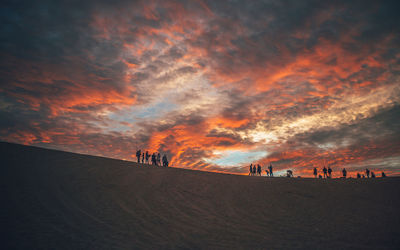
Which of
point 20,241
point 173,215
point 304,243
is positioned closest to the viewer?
point 20,241

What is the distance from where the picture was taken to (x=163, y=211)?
33.8ft

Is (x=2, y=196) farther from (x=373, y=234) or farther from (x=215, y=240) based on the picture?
(x=373, y=234)

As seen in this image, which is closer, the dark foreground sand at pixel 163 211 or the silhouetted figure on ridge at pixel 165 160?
the dark foreground sand at pixel 163 211

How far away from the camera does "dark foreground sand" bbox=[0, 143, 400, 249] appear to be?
7133mm

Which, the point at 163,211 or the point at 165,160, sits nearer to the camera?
the point at 163,211

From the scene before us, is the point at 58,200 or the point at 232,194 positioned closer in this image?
the point at 58,200

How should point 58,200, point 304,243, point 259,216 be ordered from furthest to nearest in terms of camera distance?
point 259,216
point 58,200
point 304,243

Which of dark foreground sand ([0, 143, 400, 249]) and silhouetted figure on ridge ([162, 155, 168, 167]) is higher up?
silhouetted figure on ridge ([162, 155, 168, 167])

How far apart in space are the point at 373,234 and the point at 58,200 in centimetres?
1466

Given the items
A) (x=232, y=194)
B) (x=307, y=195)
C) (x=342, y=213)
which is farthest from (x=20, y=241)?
(x=307, y=195)

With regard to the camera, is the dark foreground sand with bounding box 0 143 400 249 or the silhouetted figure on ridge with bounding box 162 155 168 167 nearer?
the dark foreground sand with bounding box 0 143 400 249

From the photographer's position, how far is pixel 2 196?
8.24 m

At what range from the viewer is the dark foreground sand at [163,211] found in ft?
23.4

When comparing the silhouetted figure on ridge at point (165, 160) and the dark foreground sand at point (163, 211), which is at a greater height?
the silhouetted figure on ridge at point (165, 160)
